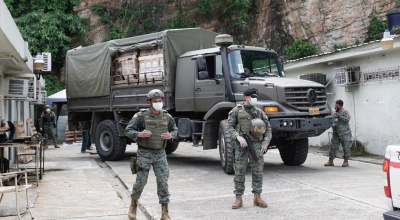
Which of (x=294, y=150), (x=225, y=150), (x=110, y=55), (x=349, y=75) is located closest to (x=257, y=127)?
(x=225, y=150)

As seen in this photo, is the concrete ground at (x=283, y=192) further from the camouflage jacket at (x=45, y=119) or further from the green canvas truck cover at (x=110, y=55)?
the camouflage jacket at (x=45, y=119)

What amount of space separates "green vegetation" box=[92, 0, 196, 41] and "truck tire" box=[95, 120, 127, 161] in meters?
15.6

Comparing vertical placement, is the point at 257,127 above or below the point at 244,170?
above

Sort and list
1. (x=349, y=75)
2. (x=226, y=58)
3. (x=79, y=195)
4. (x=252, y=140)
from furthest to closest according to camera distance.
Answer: (x=349, y=75) → (x=226, y=58) → (x=79, y=195) → (x=252, y=140)

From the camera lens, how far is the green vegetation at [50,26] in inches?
1006

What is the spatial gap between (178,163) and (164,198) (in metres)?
6.58

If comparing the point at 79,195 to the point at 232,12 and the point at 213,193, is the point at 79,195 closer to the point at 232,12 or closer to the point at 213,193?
the point at 213,193

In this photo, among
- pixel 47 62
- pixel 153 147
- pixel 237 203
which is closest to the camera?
pixel 153 147

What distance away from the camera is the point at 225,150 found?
988cm

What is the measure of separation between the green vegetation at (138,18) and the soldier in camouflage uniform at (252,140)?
863 inches

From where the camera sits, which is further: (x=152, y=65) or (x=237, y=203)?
(x=152, y=65)

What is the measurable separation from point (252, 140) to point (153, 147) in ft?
4.96

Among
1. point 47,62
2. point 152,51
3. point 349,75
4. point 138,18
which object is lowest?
point 349,75

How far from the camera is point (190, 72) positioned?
11.1 meters
